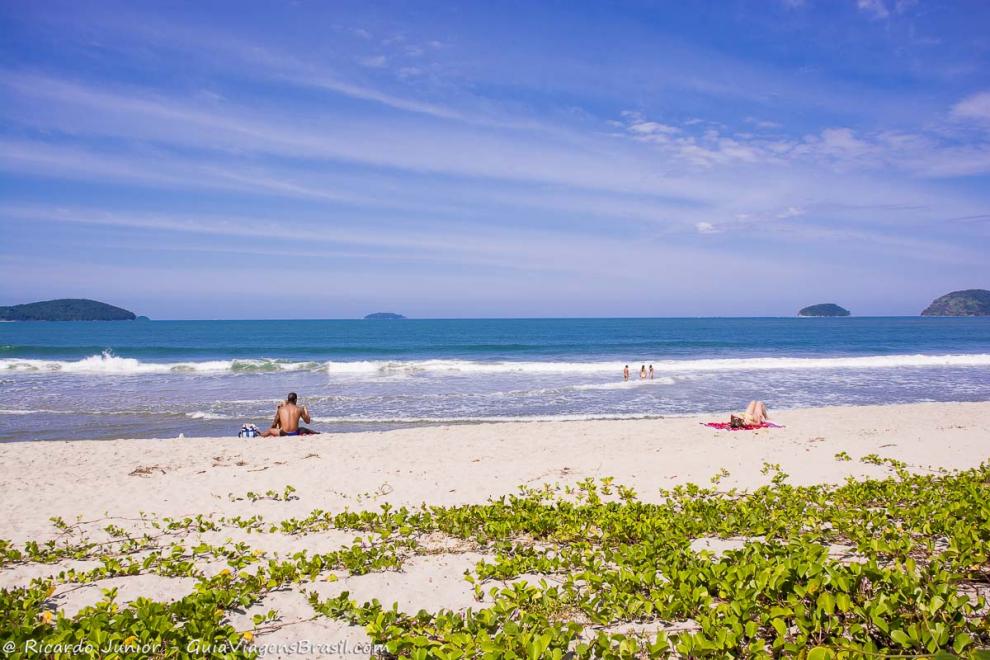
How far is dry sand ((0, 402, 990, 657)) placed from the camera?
4812mm

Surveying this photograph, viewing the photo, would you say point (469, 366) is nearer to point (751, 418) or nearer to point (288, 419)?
point (288, 419)

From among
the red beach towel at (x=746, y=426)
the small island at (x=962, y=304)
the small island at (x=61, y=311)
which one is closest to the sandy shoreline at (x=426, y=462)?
the red beach towel at (x=746, y=426)

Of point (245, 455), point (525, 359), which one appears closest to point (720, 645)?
point (245, 455)

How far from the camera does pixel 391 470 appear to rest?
9578 millimetres

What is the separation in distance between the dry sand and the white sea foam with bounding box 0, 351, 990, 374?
19259 millimetres

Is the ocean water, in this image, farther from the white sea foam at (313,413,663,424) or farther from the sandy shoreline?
the sandy shoreline

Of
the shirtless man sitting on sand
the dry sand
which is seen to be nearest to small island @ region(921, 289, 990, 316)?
the dry sand

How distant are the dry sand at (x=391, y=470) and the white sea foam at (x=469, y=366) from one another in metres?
19.3

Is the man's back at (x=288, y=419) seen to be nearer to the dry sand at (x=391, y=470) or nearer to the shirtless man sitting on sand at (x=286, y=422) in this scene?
the shirtless man sitting on sand at (x=286, y=422)

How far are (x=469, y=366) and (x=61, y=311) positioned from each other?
143 m

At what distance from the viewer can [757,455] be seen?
9.92 meters

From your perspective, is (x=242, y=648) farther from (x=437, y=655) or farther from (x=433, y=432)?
(x=433, y=432)

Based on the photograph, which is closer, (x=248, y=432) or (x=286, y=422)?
(x=286, y=422)

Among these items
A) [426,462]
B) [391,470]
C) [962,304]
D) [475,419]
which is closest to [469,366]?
[475,419]
